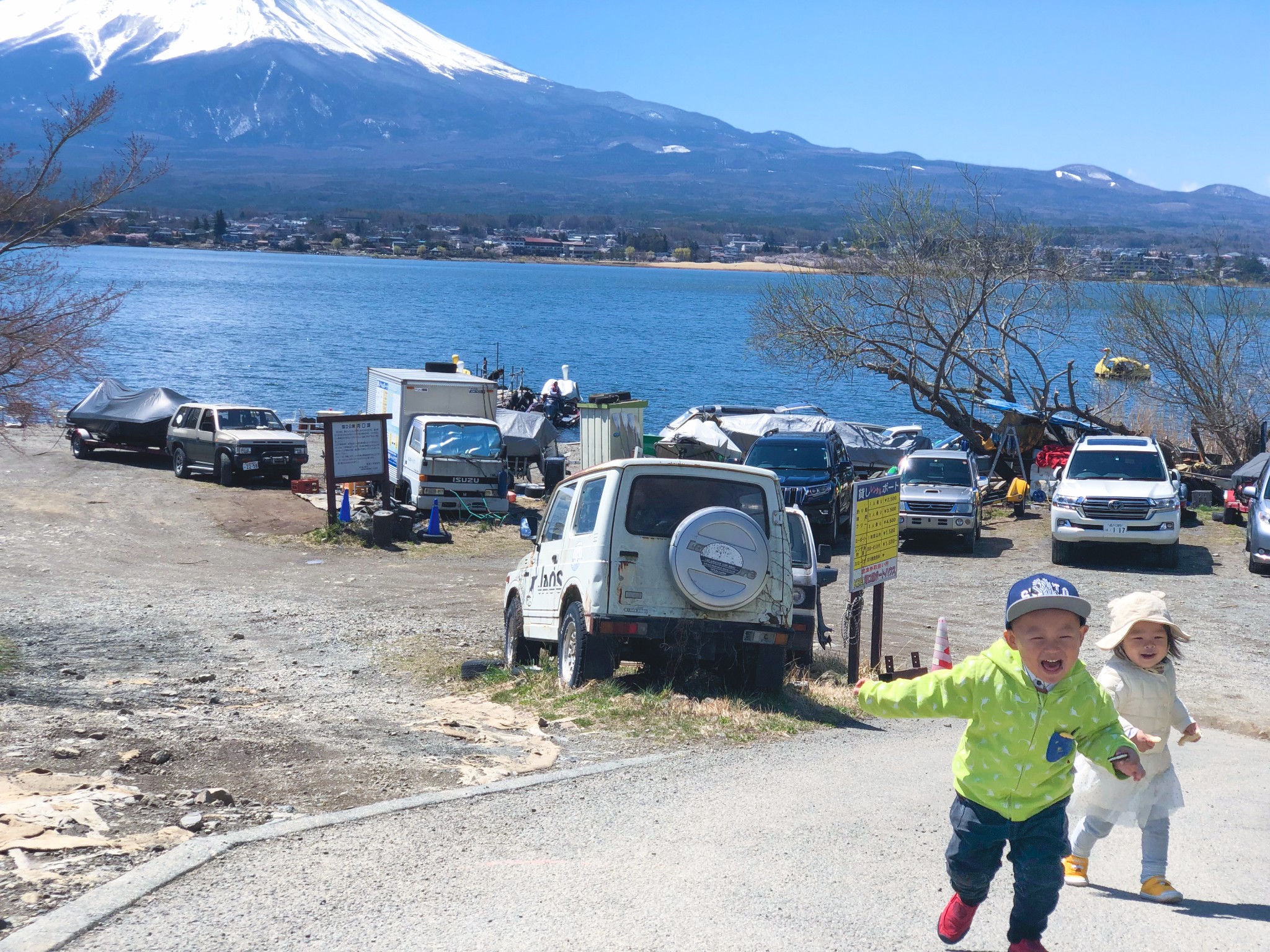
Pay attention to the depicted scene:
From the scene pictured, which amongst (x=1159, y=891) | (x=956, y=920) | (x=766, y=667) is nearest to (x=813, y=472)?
(x=766, y=667)

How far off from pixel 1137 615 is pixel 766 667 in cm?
445

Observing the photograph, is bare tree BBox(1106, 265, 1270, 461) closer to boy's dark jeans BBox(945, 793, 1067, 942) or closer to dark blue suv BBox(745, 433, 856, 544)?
dark blue suv BBox(745, 433, 856, 544)

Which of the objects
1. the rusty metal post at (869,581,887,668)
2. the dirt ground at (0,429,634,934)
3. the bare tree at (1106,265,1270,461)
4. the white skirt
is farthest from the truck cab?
the white skirt

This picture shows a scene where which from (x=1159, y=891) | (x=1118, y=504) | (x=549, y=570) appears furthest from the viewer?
(x=1118, y=504)

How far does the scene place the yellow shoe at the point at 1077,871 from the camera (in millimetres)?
5363

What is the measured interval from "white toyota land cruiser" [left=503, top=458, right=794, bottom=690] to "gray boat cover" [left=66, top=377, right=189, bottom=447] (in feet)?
74.2

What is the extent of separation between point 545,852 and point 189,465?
78.3 feet

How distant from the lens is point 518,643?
37.1 feet

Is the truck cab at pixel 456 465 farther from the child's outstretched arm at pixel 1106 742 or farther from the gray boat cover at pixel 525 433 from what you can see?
the child's outstretched arm at pixel 1106 742

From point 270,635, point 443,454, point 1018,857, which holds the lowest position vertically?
point 270,635

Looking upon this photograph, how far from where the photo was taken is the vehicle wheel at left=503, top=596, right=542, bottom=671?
11.3 meters

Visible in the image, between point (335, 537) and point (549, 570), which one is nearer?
point (549, 570)

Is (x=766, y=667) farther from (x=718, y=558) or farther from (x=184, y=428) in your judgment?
(x=184, y=428)

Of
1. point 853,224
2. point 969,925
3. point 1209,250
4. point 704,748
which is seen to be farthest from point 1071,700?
point 1209,250
